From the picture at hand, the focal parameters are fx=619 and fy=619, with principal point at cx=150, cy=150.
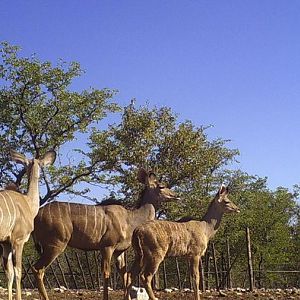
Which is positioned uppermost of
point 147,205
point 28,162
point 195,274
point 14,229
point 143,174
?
point 143,174

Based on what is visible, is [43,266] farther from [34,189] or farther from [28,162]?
[28,162]

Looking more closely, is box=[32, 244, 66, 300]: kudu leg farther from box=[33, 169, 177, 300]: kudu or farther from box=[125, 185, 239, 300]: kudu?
box=[125, 185, 239, 300]: kudu

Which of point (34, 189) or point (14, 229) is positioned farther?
point (34, 189)

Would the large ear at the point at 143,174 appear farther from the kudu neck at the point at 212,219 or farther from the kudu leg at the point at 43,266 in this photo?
the kudu leg at the point at 43,266

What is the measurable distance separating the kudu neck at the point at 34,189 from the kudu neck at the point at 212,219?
475 cm

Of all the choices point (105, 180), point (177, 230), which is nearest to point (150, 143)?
point (105, 180)

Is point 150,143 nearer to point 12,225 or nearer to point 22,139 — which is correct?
point 22,139

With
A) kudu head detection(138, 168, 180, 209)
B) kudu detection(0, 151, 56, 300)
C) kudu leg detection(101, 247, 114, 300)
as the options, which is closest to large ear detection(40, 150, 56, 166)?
kudu detection(0, 151, 56, 300)

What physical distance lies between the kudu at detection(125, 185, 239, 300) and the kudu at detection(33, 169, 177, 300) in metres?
0.66

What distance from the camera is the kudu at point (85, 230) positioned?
12.5m

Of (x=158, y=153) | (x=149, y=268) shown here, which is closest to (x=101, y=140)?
(x=158, y=153)

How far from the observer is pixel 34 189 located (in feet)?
38.7

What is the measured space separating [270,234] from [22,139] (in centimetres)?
2230

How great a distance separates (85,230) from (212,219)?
12.0 feet
